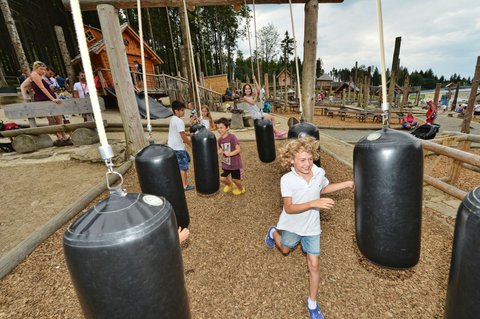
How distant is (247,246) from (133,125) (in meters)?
4.27

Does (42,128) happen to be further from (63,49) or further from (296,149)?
(63,49)

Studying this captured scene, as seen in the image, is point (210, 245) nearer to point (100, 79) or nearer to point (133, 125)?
point (133, 125)

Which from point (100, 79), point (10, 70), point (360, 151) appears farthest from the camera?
point (10, 70)

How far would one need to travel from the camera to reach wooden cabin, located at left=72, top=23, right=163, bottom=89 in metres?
16.9

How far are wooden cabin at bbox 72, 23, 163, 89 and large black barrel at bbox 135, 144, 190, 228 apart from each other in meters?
16.0

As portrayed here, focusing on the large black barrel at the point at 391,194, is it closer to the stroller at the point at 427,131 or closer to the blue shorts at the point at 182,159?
the blue shorts at the point at 182,159

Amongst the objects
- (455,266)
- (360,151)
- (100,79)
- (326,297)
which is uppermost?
(100,79)

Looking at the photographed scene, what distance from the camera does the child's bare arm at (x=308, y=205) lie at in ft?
6.74

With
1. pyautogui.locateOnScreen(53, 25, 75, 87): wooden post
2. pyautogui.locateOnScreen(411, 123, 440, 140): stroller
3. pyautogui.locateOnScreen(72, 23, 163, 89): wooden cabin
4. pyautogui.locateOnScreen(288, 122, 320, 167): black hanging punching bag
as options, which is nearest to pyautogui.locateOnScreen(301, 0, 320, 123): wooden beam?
pyautogui.locateOnScreen(288, 122, 320, 167): black hanging punching bag

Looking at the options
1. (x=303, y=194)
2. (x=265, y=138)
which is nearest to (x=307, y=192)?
(x=303, y=194)

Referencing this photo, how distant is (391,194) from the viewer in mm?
1693

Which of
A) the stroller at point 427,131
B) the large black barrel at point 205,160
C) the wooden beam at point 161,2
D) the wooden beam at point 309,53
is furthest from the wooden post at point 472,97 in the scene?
the large black barrel at point 205,160

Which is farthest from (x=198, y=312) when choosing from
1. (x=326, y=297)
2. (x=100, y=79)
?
(x=100, y=79)

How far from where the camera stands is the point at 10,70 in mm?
31328
